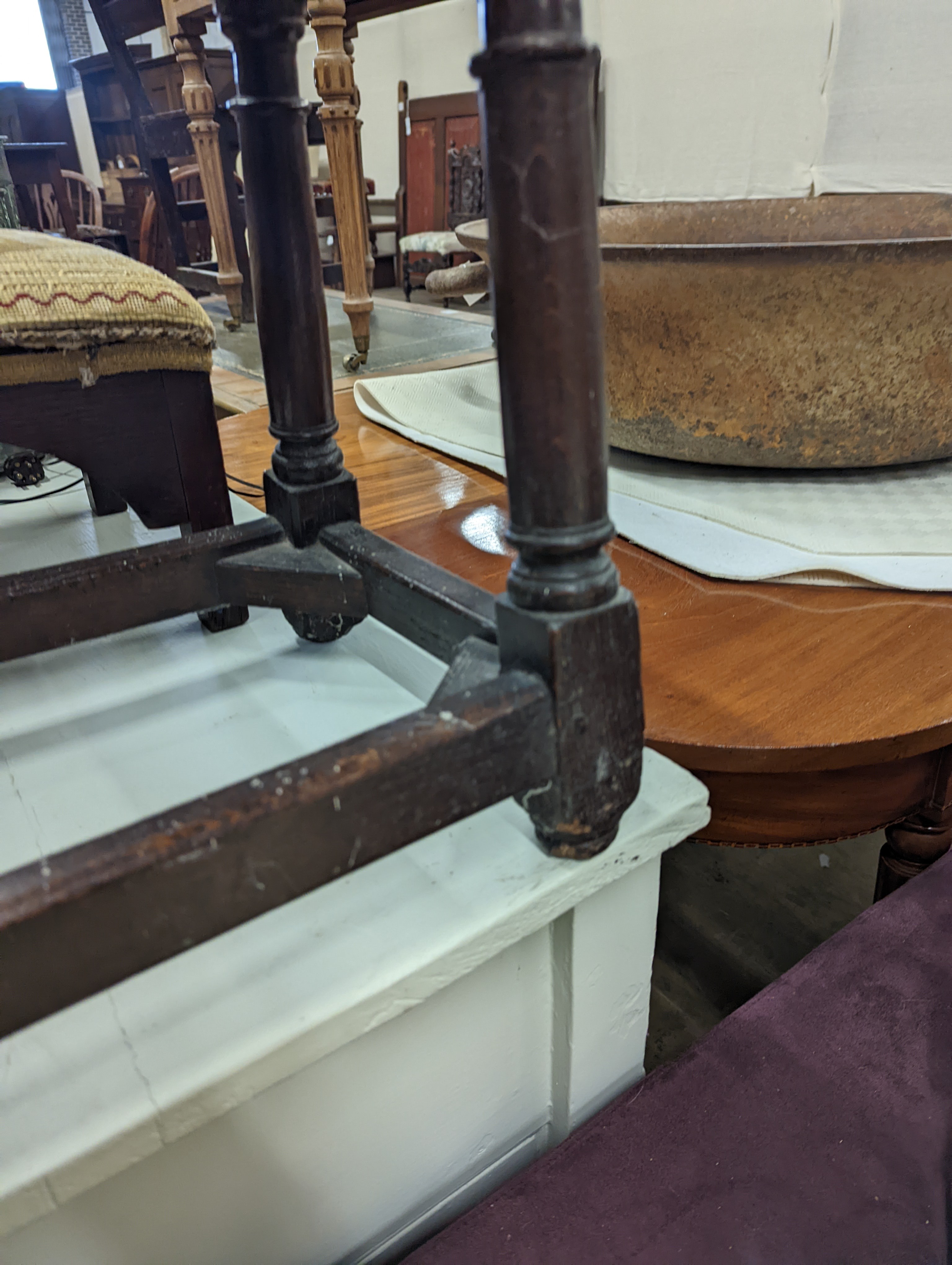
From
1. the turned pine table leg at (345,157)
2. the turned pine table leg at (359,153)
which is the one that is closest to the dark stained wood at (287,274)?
the turned pine table leg at (345,157)

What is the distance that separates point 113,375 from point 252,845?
548 millimetres

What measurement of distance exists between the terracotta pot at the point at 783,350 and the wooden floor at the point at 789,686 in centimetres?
20

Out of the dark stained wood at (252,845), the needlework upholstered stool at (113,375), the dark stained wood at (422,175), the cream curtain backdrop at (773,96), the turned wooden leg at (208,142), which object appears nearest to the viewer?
the dark stained wood at (252,845)

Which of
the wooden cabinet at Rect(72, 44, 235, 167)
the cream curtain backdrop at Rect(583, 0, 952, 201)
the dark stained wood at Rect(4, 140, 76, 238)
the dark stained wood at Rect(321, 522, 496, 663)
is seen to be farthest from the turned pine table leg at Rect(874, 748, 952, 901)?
the wooden cabinet at Rect(72, 44, 235, 167)

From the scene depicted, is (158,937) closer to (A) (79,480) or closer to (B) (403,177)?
(A) (79,480)

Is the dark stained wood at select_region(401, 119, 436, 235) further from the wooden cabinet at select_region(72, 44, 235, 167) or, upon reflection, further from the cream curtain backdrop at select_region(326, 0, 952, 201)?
the cream curtain backdrop at select_region(326, 0, 952, 201)

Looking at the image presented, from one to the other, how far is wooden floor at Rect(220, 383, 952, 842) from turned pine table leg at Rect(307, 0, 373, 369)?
1.08 meters

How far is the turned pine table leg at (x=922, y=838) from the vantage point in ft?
2.35

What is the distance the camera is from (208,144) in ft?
7.61

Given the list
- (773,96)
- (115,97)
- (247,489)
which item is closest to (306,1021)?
(247,489)

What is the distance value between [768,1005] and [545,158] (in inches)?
20.9

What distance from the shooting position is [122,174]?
184 inches

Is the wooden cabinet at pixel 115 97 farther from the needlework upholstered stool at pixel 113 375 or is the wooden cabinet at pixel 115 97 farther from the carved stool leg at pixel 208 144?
the needlework upholstered stool at pixel 113 375

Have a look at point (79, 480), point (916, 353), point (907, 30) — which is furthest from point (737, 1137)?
point (907, 30)
